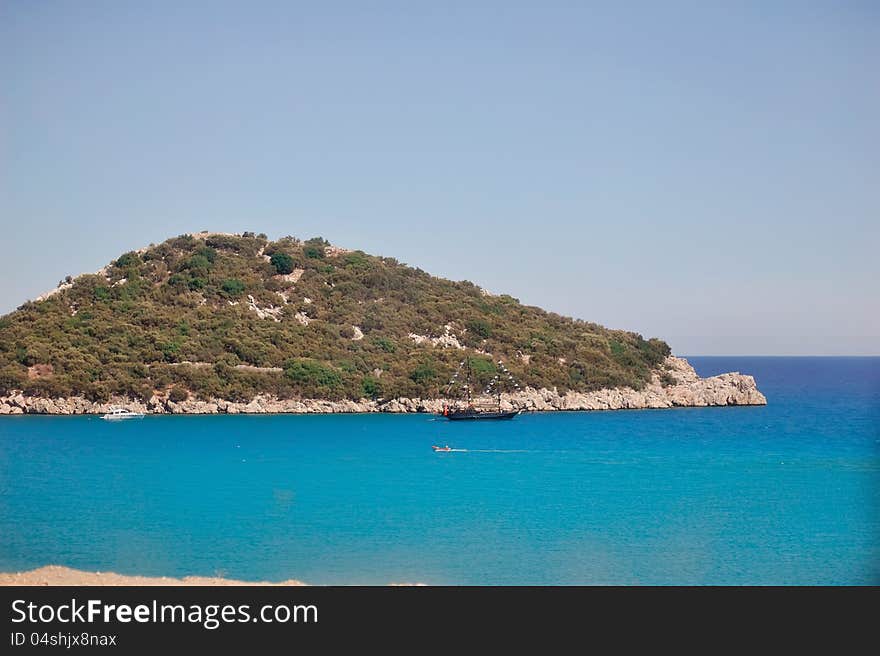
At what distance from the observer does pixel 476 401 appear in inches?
2160

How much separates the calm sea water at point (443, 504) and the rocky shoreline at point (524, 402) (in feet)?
20.7

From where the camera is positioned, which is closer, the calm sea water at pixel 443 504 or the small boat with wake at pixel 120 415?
the calm sea water at pixel 443 504

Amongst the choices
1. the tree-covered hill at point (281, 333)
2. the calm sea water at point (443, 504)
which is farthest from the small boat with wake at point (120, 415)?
the calm sea water at point (443, 504)

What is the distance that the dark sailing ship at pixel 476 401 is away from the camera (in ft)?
160

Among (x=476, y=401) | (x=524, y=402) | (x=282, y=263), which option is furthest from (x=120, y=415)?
(x=524, y=402)

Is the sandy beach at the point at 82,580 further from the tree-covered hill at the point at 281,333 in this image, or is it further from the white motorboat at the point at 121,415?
the tree-covered hill at the point at 281,333

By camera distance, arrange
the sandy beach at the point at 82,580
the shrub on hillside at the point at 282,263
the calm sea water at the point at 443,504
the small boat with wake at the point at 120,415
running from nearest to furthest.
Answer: the sandy beach at the point at 82,580 < the calm sea water at the point at 443,504 < the small boat with wake at the point at 120,415 < the shrub on hillside at the point at 282,263

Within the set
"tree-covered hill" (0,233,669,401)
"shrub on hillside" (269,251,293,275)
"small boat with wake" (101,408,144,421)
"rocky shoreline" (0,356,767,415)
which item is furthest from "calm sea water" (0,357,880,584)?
"shrub on hillside" (269,251,293,275)

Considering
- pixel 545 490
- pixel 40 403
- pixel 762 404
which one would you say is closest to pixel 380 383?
pixel 40 403

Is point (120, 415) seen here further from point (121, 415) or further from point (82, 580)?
point (82, 580)

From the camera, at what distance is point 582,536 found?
1811 centimetres

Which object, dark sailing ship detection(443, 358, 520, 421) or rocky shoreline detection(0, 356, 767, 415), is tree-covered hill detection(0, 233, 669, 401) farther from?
dark sailing ship detection(443, 358, 520, 421)
